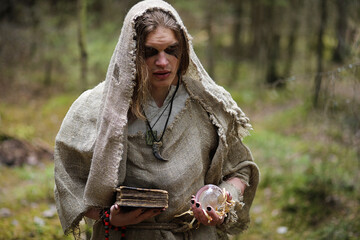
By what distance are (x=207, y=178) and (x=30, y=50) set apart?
11.8 metres

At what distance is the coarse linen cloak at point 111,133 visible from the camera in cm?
196

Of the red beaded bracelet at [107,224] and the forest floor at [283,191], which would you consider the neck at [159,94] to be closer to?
the red beaded bracelet at [107,224]

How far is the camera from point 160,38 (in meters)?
2.04

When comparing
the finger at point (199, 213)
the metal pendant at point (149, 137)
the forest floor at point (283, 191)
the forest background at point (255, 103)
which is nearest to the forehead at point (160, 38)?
the metal pendant at point (149, 137)

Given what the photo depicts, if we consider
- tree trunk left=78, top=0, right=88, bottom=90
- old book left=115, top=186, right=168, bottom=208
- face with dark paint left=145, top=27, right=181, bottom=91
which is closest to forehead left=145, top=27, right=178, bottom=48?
face with dark paint left=145, top=27, right=181, bottom=91

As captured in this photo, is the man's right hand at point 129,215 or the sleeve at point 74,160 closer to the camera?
the man's right hand at point 129,215

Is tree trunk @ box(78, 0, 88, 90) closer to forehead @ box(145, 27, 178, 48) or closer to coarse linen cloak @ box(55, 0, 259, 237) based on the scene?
coarse linen cloak @ box(55, 0, 259, 237)

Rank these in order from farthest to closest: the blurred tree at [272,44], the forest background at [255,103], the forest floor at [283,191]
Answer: the blurred tree at [272,44] < the forest background at [255,103] < the forest floor at [283,191]

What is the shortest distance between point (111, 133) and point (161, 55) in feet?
1.61

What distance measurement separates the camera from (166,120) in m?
2.21

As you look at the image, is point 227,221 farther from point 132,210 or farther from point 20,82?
point 20,82

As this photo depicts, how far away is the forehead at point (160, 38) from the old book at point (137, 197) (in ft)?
2.47

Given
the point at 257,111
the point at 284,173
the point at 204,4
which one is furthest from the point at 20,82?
the point at 284,173

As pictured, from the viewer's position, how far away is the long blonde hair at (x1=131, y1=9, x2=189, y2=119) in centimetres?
202
